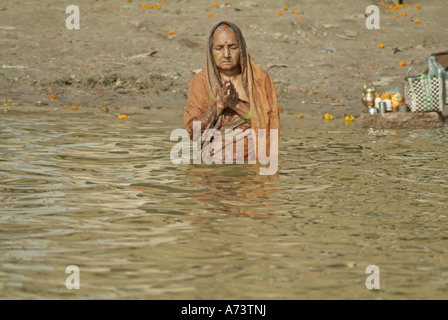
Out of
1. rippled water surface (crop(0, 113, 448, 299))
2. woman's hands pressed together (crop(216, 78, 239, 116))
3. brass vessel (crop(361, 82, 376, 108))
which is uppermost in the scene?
brass vessel (crop(361, 82, 376, 108))

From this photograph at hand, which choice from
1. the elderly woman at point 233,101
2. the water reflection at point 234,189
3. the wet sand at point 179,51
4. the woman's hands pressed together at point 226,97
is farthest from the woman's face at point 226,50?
the wet sand at point 179,51

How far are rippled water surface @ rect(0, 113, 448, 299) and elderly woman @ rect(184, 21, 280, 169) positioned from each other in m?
0.26

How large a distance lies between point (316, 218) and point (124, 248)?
1356 millimetres

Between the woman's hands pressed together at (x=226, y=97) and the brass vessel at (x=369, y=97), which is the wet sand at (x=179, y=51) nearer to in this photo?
the brass vessel at (x=369, y=97)

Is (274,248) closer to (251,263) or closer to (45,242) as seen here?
(251,263)

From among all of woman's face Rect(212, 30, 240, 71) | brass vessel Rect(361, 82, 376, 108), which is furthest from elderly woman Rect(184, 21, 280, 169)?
brass vessel Rect(361, 82, 376, 108)

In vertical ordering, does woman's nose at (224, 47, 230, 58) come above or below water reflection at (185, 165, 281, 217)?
above

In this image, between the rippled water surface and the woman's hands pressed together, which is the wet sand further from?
the woman's hands pressed together

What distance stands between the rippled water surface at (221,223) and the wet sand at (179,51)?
3646 mm

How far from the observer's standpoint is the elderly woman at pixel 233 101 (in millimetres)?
5996

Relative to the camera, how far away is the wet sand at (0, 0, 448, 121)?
11.7 meters

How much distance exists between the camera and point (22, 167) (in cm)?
651

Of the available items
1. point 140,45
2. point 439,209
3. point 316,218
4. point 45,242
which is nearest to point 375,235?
point 316,218

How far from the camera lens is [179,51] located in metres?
13.0
